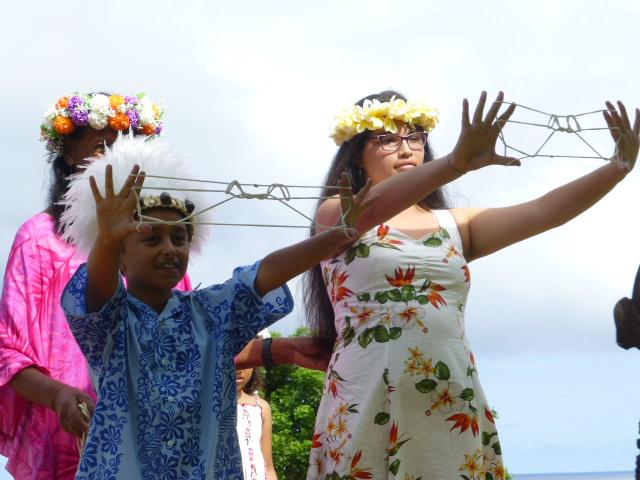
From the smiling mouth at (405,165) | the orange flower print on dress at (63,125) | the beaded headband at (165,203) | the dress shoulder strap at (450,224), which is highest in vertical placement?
the orange flower print on dress at (63,125)

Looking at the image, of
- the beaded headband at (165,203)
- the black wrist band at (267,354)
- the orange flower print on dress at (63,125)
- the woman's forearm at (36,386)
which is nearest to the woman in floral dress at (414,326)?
the black wrist band at (267,354)

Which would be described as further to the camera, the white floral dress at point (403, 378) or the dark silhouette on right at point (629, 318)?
the white floral dress at point (403, 378)

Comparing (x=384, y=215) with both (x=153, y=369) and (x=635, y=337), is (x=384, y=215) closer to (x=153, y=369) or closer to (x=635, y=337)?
(x=153, y=369)

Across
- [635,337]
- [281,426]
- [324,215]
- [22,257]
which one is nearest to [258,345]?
[324,215]

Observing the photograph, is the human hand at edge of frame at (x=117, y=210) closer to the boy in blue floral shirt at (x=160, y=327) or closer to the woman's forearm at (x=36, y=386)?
the boy in blue floral shirt at (x=160, y=327)

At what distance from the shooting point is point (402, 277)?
12.6 feet

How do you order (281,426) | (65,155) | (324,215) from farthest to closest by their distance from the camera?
(281,426) → (65,155) → (324,215)

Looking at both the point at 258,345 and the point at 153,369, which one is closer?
the point at 153,369

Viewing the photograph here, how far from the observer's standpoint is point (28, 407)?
4078mm

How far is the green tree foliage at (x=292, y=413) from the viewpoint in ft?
32.9

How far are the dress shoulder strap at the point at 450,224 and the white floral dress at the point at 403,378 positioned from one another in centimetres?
8

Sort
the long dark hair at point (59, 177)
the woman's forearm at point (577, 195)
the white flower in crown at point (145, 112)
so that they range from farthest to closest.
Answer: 1. the white flower in crown at point (145, 112)
2. the long dark hair at point (59, 177)
3. the woman's forearm at point (577, 195)

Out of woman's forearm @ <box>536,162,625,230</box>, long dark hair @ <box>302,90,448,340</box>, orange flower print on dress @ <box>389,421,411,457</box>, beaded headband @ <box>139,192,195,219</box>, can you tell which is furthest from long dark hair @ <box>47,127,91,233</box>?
woman's forearm @ <box>536,162,625,230</box>

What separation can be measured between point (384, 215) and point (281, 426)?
672cm
